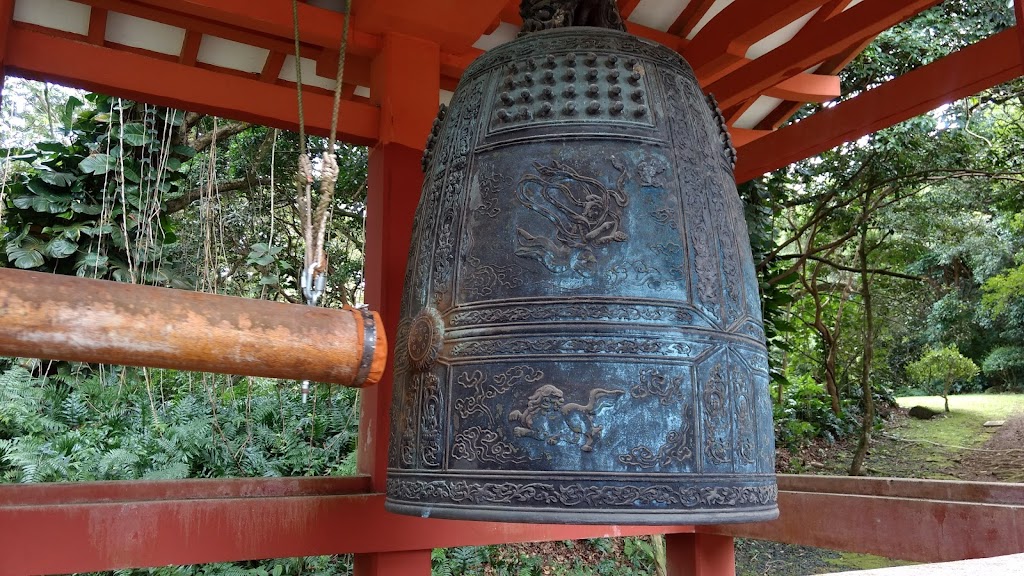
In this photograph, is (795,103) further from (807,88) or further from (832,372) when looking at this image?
(832,372)

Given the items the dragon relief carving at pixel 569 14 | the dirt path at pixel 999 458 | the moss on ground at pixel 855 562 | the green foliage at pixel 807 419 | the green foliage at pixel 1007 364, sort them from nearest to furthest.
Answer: the dragon relief carving at pixel 569 14 → the moss on ground at pixel 855 562 → the dirt path at pixel 999 458 → the green foliage at pixel 807 419 → the green foliage at pixel 1007 364

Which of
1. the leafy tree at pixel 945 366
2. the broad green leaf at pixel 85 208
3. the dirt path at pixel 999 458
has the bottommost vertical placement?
the dirt path at pixel 999 458

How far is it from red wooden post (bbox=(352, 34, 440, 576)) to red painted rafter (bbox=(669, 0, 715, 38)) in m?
1.44

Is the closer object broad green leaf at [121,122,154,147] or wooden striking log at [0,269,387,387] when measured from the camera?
wooden striking log at [0,269,387,387]

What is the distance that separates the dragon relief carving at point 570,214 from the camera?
173 centimetres

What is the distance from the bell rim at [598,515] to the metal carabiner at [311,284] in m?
0.60

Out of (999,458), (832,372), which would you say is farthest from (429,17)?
(999,458)

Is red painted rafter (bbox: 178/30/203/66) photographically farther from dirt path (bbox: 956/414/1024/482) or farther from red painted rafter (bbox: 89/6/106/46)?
dirt path (bbox: 956/414/1024/482)

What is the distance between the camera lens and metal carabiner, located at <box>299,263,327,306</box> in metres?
1.36

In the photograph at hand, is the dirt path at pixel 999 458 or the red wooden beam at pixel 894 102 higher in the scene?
the red wooden beam at pixel 894 102

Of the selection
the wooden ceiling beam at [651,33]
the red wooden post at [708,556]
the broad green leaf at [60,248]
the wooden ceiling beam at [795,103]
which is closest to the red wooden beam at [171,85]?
the wooden ceiling beam at [651,33]

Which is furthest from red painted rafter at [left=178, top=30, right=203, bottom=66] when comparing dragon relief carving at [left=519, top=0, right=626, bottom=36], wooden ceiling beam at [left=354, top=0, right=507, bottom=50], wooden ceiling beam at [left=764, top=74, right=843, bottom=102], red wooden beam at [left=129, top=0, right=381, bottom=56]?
wooden ceiling beam at [left=764, top=74, right=843, bottom=102]

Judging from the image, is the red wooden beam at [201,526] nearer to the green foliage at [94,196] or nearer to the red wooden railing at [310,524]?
the red wooden railing at [310,524]

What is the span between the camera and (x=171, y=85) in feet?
10.8
